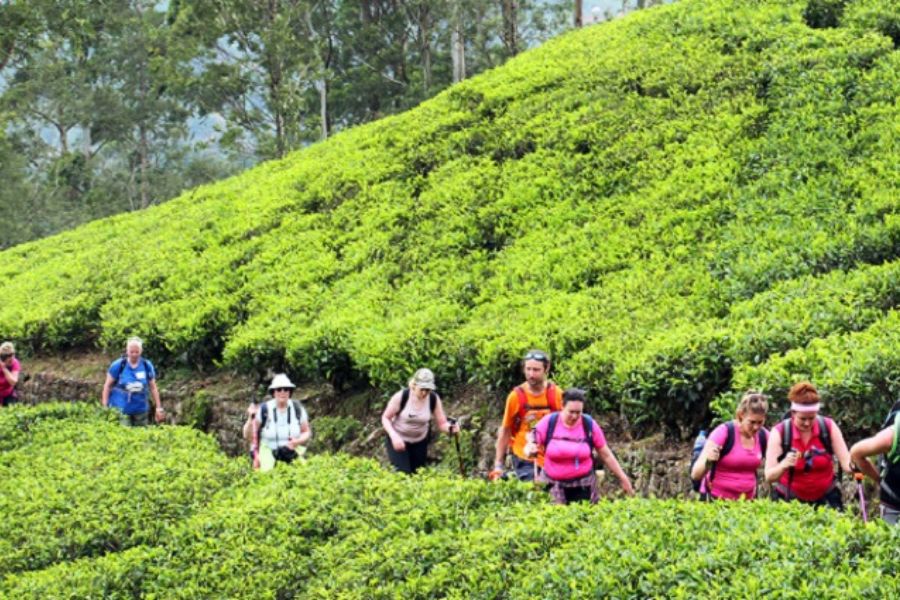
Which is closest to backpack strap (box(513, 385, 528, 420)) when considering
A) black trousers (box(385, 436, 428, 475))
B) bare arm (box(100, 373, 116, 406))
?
black trousers (box(385, 436, 428, 475))

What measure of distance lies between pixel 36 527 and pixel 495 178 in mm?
7857

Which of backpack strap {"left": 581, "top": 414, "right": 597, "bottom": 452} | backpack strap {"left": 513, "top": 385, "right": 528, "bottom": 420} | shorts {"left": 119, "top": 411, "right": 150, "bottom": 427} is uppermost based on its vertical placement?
backpack strap {"left": 513, "top": 385, "right": 528, "bottom": 420}

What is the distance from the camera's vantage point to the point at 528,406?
24.3 ft

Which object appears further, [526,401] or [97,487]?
[97,487]

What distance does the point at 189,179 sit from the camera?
48.2 m

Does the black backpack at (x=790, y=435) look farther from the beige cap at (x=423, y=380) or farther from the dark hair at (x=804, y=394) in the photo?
the beige cap at (x=423, y=380)

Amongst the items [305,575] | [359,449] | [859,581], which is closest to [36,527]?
[305,575]

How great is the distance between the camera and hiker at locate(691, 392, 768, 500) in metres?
6.16

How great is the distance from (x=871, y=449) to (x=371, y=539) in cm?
288

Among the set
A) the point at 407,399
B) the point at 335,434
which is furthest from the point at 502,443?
the point at 335,434

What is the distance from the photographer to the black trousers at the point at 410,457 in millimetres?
8609

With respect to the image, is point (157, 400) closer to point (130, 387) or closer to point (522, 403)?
point (130, 387)

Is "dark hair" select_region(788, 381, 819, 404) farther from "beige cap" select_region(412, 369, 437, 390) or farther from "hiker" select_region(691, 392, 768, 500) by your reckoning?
"beige cap" select_region(412, 369, 437, 390)

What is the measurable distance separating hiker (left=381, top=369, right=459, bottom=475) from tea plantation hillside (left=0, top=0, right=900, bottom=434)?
953mm
